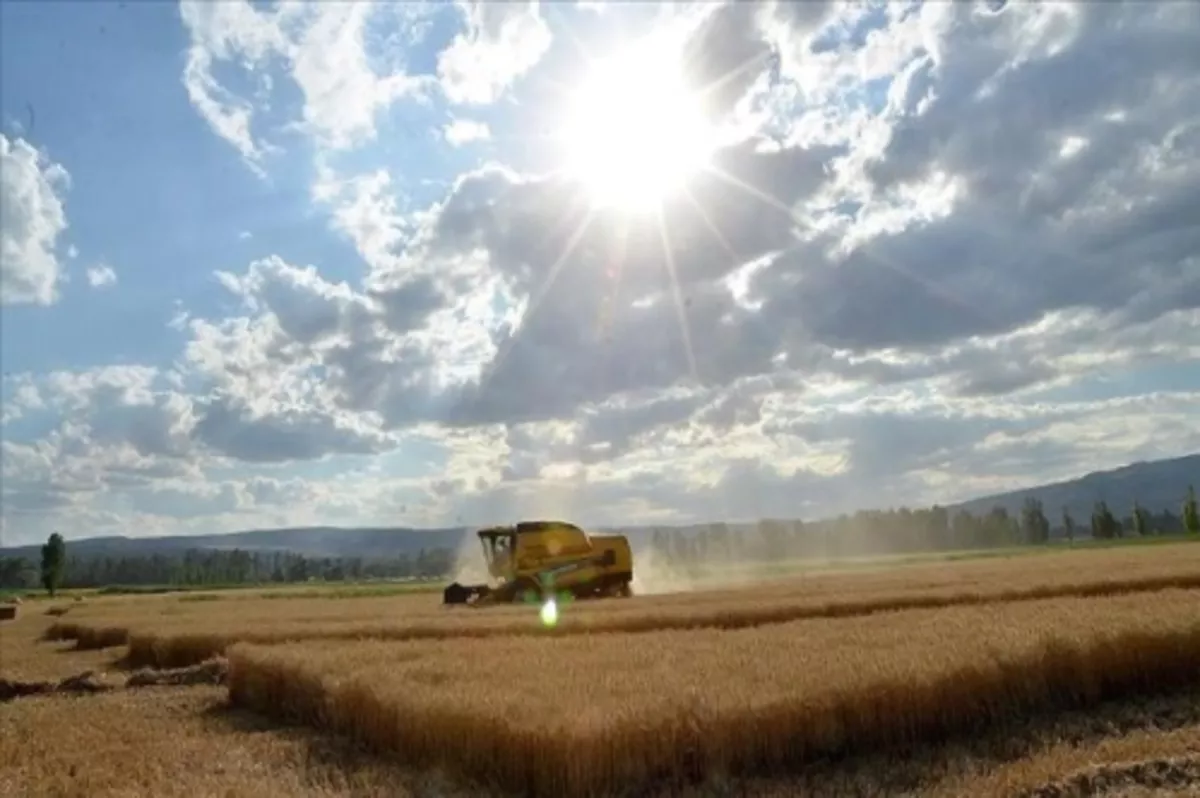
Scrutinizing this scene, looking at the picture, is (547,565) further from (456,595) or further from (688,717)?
(688,717)

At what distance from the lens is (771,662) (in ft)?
37.8

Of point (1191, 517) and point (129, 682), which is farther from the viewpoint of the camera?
point (1191, 517)

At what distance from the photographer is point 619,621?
66.3 ft

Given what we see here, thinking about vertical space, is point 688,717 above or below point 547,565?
below

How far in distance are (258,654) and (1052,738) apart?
35.8ft

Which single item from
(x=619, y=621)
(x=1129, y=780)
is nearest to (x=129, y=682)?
(x=619, y=621)

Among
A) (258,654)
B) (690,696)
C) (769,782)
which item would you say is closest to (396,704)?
(690,696)

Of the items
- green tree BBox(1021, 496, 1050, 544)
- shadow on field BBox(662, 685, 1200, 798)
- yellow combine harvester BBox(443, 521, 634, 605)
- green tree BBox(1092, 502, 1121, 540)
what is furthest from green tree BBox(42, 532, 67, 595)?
green tree BBox(1021, 496, 1050, 544)

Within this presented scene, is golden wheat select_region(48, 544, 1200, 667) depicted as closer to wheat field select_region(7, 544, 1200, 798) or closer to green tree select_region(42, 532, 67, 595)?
wheat field select_region(7, 544, 1200, 798)

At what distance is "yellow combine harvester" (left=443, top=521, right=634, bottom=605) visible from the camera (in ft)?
109

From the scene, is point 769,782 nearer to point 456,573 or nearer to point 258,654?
point 258,654

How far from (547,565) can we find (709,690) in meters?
24.7

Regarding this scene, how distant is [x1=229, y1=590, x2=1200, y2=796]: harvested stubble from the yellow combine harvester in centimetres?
1826

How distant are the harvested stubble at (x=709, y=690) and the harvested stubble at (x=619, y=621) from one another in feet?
15.9
